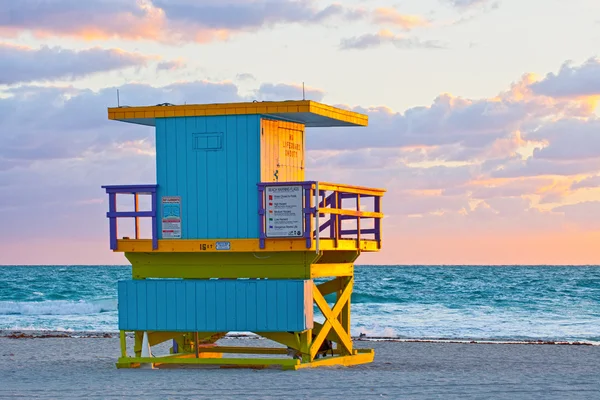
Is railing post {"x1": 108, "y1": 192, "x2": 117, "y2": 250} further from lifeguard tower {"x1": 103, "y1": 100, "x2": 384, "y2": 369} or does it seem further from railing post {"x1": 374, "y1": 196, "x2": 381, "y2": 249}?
railing post {"x1": 374, "y1": 196, "x2": 381, "y2": 249}

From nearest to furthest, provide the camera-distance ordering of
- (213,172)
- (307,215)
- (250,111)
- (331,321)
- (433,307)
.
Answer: (307,215) < (250,111) < (213,172) < (331,321) < (433,307)

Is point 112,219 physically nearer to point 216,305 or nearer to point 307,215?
point 216,305

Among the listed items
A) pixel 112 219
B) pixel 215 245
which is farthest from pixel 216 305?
pixel 112 219

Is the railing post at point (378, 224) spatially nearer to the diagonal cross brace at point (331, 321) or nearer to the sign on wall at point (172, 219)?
the diagonal cross brace at point (331, 321)

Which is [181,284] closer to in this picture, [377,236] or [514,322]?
[377,236]

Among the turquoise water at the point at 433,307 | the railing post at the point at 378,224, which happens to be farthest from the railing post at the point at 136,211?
the turquoise water at the point at 433,307

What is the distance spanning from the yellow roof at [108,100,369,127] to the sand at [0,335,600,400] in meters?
3.86

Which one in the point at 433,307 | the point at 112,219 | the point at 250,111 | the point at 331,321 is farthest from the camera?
the point at 433,307

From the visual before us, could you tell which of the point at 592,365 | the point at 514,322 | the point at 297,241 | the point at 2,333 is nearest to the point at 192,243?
the point at 297,241

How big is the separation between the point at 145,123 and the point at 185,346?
3768 mm

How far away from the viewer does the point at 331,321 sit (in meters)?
16.7

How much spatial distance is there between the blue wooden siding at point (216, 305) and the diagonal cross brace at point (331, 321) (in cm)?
54

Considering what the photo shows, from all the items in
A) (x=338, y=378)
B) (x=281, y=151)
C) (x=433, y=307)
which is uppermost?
(x=281, y=151)

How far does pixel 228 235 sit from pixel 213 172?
0.98 meters
